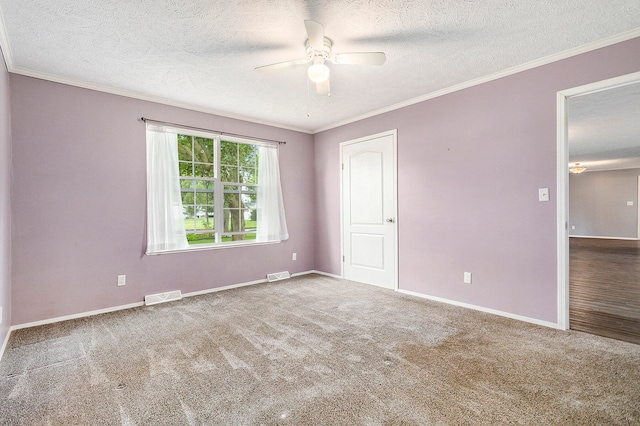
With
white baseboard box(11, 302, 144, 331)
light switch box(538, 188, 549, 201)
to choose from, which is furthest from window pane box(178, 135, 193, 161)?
light switch box(538, 188, 549, 201)

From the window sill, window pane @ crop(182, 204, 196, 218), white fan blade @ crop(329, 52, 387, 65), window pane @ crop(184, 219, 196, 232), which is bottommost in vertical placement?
the window sill

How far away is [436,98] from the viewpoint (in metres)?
3.80

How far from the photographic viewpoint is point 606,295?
3.86m

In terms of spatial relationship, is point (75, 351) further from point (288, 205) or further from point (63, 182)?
point (288, 205)

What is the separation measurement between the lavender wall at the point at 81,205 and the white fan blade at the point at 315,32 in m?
2.58

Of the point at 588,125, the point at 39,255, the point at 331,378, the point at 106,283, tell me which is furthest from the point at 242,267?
the point at 588,125

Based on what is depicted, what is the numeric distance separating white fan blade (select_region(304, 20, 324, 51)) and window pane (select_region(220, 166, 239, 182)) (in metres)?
2.71

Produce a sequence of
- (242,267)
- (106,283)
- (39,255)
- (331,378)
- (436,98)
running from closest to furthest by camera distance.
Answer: (331,378) < (39,255) < (106,283) < (436,98) < (242,267)

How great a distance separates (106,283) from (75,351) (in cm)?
110

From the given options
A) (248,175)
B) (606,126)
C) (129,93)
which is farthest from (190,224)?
(606,126)

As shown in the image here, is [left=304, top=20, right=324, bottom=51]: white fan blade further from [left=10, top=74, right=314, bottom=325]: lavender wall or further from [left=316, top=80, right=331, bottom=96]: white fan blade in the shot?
[left=10, top=74, right=314, bottom=325]: lavender wall

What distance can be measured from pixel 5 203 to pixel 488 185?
4643 millimetres

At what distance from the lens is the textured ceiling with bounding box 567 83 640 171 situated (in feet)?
12.1

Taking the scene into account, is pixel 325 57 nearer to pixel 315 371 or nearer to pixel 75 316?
pixel 315 371
